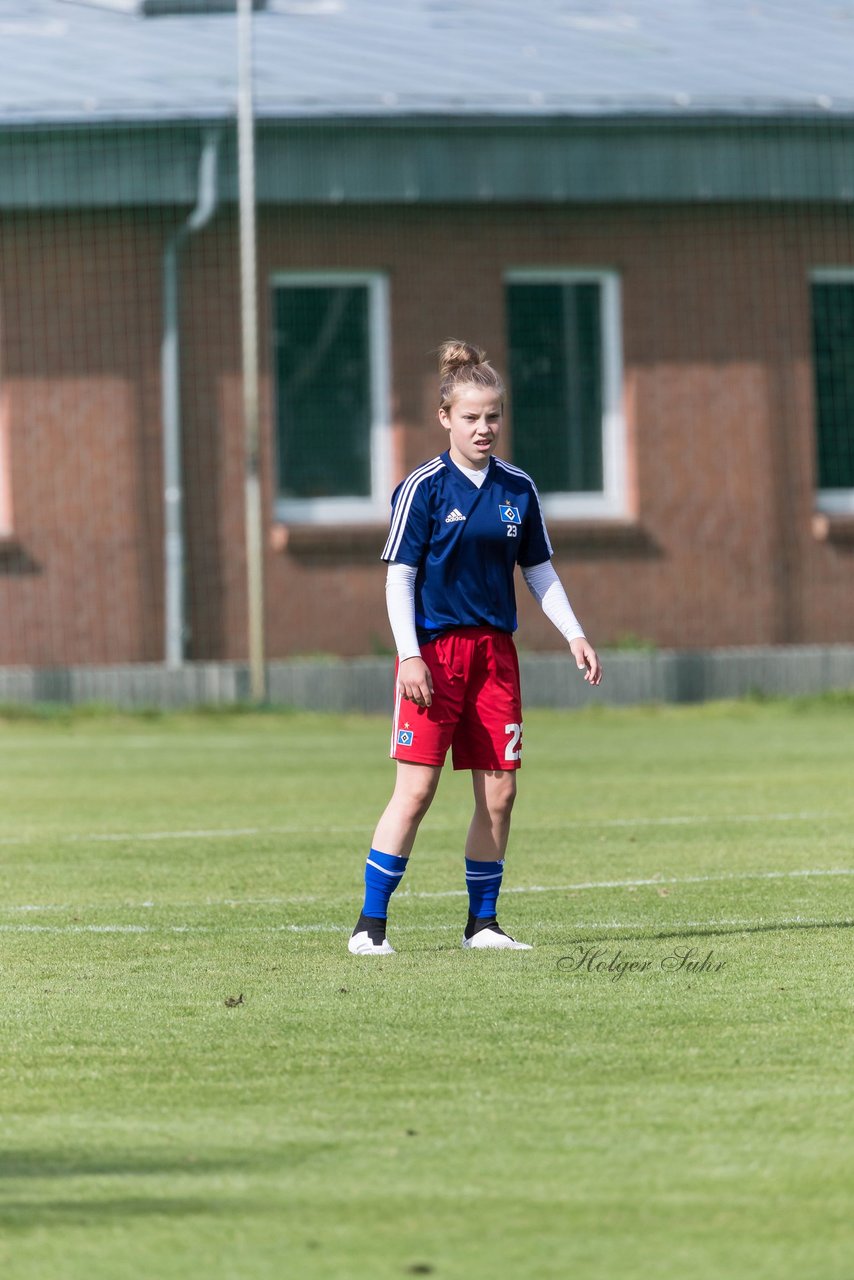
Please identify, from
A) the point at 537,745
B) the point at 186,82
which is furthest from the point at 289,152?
the point at 537,745

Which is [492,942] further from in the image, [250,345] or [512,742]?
[250,345]

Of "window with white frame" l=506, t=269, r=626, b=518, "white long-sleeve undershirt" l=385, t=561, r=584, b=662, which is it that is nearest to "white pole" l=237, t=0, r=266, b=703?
"window with white frame" l=506, t=269, r=626, b=518

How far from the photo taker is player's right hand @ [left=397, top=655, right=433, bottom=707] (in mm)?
6652

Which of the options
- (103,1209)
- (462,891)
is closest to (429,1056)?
(103,1209)

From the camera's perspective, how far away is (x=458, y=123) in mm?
20438

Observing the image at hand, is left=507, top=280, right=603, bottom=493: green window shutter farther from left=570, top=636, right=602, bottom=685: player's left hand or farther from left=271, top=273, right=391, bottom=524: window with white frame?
left=570, top=636, right=602, bottom=685: player's left hand

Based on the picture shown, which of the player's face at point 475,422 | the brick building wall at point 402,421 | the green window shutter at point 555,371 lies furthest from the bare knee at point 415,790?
the green window shutter at point 555,371

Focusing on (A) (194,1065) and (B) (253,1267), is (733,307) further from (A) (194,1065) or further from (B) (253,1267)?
(B) (253,1267)

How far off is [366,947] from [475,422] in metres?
1.64

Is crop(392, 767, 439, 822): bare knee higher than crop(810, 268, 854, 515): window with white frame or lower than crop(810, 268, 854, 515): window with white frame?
lower

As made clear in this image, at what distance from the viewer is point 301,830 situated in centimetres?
1062

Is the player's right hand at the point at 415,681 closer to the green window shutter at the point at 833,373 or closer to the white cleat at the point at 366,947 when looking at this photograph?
the white cleat at the point at 366,947

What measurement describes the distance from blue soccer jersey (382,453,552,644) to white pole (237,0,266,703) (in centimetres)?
1236

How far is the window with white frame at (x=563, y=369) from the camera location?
21297 mm
